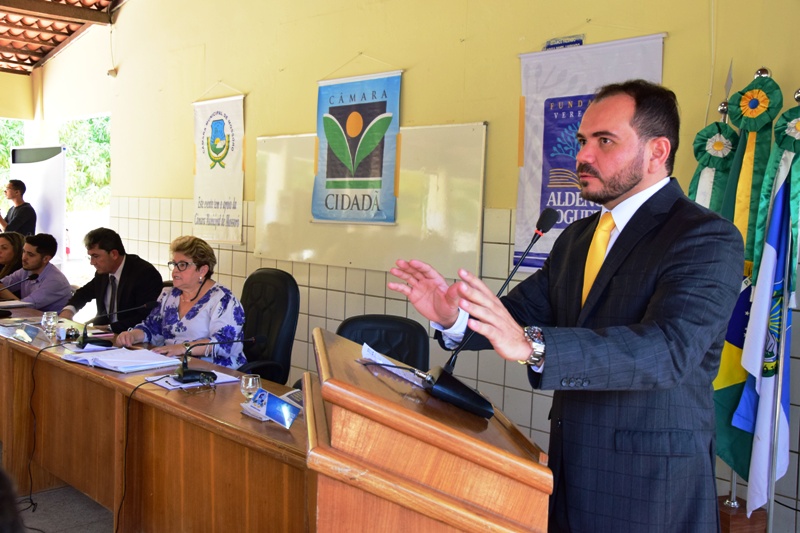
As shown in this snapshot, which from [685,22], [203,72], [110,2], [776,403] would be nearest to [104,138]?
[110,2]

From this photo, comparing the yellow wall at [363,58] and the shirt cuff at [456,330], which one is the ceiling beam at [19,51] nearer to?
the yellow wall at [363,58]

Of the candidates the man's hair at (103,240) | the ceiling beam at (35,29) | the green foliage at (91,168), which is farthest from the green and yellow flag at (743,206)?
the green foliage at (91,168)

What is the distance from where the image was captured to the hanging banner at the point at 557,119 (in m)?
3.32

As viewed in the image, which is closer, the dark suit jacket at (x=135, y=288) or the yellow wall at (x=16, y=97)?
the dark suit jacket at (x=135, y=288)

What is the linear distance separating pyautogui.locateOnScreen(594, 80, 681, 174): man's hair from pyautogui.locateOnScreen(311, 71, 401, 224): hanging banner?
2.86 metres

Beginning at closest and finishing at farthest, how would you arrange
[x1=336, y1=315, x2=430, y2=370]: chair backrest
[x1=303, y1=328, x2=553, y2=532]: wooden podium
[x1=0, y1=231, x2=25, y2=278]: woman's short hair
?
[x1=303, y1=328, x2=553, y2=532]: wooden podium
[x1=336, y1=315, x2=430, y2=370]: chair backrest
[x1=0, y1=231, x2=25, y2=278]: woman's short hair

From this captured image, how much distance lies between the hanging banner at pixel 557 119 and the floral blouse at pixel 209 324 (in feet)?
4.83

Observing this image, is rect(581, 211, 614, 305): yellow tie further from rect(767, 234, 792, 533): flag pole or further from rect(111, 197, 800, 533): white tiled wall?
rect(111, 197, 800, 533): white tiled wall

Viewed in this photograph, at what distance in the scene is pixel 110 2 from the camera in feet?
22.7

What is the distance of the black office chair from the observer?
348 centimetres

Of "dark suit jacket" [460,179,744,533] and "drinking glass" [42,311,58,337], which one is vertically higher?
"dark suit jacket" [460,179,744,533]

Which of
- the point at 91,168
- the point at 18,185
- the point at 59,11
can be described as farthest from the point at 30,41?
the point at 91,168

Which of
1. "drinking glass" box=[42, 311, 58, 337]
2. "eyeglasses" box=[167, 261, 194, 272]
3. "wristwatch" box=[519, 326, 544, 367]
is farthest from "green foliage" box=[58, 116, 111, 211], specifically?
"wristwatch" box=[519, 326, 544, 367]

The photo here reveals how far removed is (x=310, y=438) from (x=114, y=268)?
12.7 feet
